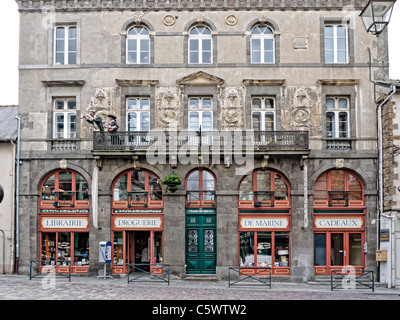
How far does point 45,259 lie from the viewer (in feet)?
72.0

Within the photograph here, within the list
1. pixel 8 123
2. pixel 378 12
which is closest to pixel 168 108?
pixel 8 123

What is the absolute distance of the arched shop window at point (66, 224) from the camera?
2197 cm

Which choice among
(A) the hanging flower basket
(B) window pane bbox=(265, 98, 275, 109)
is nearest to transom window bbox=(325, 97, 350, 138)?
(B) window pane bbox=(265, 98, 275, 109)

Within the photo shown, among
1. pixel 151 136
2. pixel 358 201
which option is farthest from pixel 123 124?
pixel 358 201

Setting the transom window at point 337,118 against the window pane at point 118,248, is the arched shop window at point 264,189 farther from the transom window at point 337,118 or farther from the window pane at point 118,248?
the window pane at point 118,248

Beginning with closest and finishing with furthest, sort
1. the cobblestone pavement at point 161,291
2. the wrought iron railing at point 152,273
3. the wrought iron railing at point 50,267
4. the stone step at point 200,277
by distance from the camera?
the cobblestone pavement at point 161,291, the wrought iron railing at point 152,273, the stone step at point 200,277, the wrought iron railing at point 50,267

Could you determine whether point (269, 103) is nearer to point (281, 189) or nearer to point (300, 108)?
point (300, 108)

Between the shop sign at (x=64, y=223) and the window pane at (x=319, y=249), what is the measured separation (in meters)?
9.36

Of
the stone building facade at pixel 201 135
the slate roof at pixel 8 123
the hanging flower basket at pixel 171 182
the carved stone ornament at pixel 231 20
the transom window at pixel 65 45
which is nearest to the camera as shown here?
the hanging flower basket at pixel 171 182

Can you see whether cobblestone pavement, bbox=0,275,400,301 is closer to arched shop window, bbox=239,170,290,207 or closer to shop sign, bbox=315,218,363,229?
shop sign, bbox=315,218,363,229

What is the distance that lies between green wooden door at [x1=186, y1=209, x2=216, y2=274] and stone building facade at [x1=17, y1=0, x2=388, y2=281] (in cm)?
4

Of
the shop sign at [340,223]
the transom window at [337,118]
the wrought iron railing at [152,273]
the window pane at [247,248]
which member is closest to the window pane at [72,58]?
the wrought iron railing at [152,273]

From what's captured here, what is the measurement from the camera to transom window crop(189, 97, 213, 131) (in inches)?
874

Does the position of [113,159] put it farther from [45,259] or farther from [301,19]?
[301,19]
